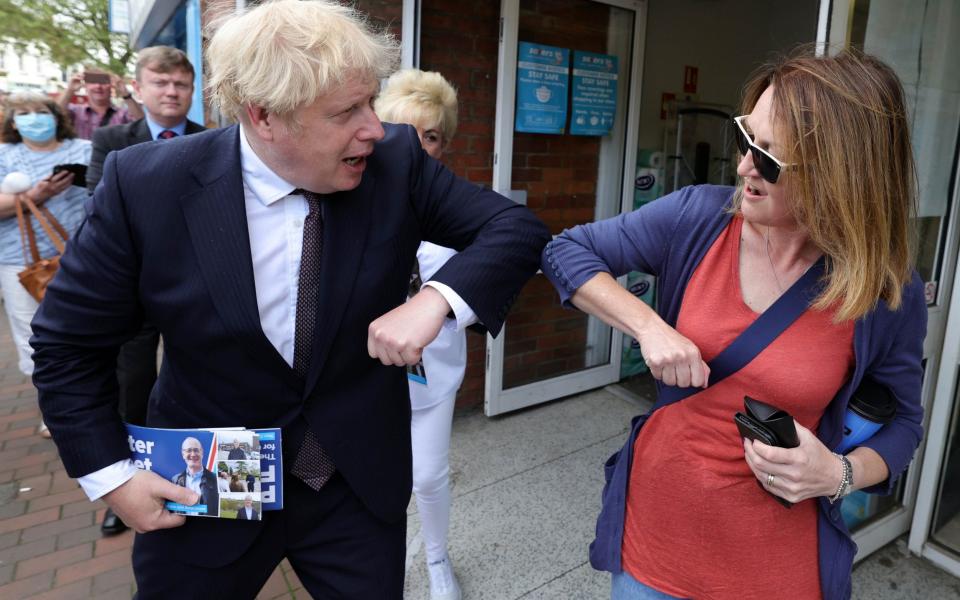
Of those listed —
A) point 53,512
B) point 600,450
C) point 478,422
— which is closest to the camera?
point 53,512

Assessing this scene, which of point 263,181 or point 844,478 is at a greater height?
point 263,181

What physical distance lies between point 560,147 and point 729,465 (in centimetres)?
338

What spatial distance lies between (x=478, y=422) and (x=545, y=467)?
720 millimetres

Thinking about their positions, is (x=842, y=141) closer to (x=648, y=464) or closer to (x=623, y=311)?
(x=623, y=311)

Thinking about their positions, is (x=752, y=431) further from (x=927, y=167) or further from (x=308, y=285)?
(x=927, y=167)

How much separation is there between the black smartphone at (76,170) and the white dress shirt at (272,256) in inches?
123

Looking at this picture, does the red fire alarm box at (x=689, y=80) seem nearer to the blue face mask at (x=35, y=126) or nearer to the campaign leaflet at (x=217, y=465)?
the blue face mask at (x=35, y=126)

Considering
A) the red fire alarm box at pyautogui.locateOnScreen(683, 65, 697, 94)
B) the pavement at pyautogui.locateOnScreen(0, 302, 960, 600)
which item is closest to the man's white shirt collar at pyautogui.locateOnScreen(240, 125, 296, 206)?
the pavement at pyautogui.locateOnScreen(0, 302, 960, 600)

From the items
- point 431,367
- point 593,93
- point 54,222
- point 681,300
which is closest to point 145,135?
point 54,222

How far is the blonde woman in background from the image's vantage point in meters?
2.44

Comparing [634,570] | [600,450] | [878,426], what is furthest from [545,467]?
[878,426]

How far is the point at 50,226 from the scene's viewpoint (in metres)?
3.85

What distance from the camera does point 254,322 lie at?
4.42ft

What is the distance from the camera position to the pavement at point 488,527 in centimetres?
285
